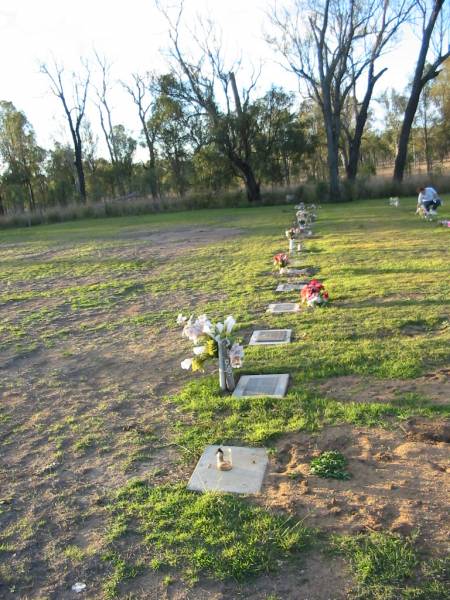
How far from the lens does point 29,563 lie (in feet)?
7.29

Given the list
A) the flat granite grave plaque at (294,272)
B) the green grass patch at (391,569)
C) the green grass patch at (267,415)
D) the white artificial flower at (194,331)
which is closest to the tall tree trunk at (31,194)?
the flat granite grave plaque at (294,272)

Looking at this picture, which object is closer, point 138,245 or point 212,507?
point 212,507

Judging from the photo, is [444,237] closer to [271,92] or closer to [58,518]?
[58,518]

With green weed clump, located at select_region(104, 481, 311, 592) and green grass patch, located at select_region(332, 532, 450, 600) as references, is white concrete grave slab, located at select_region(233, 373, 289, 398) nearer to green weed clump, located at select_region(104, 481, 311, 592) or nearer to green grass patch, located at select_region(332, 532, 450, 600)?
green weed clump, located at select_region(104, 481, 311, 592)

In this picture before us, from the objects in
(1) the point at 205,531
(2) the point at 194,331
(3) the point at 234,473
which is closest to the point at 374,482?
(3) the point at 234,473

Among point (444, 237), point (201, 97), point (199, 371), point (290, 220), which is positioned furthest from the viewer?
point (201, 97)

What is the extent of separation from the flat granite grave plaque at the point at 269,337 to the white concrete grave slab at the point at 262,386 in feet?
2.78

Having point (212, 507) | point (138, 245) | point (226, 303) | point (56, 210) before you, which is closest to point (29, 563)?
point (212, 507)

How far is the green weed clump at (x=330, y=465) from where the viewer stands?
2672 mm

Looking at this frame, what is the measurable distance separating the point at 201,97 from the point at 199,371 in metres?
27.1

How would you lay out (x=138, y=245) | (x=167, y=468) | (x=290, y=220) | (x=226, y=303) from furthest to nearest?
(x=290, y=220) < (x=138, y=245) < (x=226, y=303) < (x=167, y=468)

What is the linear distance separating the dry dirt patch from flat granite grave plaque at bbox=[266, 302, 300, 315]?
2.89 m

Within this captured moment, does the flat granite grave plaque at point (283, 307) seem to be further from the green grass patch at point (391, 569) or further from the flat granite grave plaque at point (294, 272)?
the green grass patch at point (391, 569)

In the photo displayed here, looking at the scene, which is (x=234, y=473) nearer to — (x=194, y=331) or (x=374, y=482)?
(x=374, y=482)
